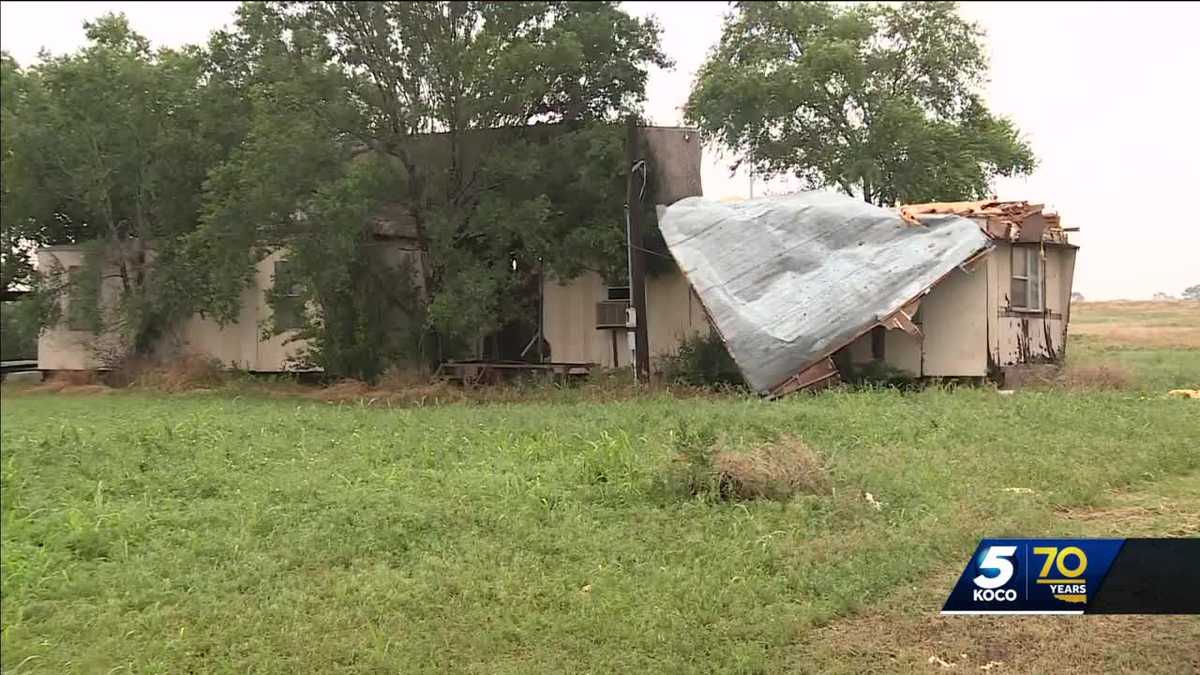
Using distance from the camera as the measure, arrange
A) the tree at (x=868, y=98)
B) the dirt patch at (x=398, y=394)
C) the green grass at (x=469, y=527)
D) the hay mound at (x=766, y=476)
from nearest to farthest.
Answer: the green grass at (x=469, y=527)
the dirt patch at (x=398, y=394)
the hay mound at (x=766, y=476)
the tree at (x=868, y=98)

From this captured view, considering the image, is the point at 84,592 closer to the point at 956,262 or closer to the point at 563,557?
the point at 563,557

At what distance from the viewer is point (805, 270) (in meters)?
11.6

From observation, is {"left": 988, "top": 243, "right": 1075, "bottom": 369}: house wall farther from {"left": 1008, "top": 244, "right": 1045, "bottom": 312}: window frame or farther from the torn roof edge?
the torn roof edge

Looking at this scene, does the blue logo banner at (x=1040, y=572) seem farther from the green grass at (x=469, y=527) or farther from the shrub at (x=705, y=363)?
the shrub at (x=705, y=363)

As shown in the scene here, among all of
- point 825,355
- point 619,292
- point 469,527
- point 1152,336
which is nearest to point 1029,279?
point 825,355

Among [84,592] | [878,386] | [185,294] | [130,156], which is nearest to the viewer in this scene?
[130,156]

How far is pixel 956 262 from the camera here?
445 inches

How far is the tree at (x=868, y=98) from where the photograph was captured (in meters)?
15.5

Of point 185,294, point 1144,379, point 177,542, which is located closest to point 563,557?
point 177,542

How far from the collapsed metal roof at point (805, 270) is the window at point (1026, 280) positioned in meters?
1.25

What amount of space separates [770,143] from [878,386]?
14.1 feet

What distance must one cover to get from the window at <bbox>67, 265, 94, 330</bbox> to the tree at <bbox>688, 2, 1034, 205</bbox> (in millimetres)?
12176

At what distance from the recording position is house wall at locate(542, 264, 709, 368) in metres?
6.44

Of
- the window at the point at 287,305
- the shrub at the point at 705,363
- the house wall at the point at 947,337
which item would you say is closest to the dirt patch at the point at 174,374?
the window at the point at 287,305
